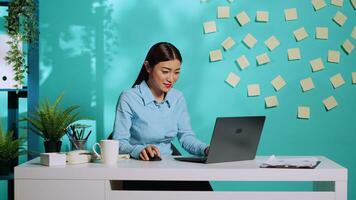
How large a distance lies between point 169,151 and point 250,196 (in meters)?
0.87

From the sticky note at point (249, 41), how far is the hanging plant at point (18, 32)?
1517mm

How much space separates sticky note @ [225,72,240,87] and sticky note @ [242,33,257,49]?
0.24 m

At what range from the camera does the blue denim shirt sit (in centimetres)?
282

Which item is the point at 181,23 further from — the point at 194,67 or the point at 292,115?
Result: the point at 292,115

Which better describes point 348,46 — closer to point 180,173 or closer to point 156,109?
point 156,109

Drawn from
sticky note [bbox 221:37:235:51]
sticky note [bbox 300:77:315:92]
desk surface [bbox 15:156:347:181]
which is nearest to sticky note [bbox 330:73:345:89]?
sticky note [bbox 300:77:315:92]

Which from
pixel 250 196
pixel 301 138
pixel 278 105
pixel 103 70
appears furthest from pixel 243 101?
pixel 250 196

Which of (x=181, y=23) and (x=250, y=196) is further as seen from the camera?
(x=181, y=23)

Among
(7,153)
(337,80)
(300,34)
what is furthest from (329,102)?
(7,153)

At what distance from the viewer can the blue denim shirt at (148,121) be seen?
2823 millimetres

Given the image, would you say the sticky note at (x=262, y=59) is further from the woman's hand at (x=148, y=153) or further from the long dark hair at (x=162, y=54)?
the woman's hand at (x=148, y=153)

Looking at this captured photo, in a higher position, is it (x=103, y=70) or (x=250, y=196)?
(x=103, y=70)

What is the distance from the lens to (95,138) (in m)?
3.86

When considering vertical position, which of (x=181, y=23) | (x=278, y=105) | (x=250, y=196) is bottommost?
(x=250, y=196)
